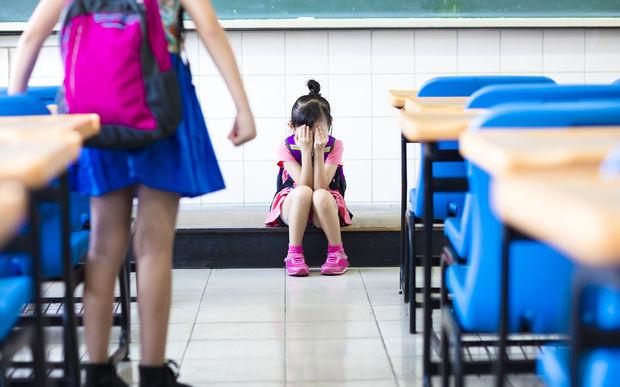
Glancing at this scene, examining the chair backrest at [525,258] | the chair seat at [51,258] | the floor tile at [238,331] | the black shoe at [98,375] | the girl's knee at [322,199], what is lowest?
the floor tile at [238,331]

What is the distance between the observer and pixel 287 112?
5.14 m

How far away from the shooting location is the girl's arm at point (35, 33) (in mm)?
2291

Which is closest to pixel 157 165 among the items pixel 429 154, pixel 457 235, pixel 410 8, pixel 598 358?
pixel 429 154

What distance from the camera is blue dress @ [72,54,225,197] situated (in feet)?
7.43

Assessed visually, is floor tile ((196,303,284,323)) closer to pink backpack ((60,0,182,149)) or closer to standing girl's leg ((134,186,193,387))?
standing girl's leg ((134,186,193,387))

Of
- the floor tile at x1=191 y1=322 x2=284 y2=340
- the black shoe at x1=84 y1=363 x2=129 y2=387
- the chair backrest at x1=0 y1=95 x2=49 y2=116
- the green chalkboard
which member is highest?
the green chalkboard

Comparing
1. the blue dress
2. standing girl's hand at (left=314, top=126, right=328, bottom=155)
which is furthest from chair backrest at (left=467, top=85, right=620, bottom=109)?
standing girl's hand at (left=314, top=126, right=328, bottom=155)

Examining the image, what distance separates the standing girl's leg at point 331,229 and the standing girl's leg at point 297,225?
0.05 meters

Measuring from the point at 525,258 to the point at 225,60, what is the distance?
0.91 m

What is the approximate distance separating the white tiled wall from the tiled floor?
3.11 feet

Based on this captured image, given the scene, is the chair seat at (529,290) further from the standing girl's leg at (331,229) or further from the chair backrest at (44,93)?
the standing girl's leg at (331,229)

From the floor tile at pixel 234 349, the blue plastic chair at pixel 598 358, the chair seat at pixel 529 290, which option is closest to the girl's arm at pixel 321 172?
the floor tile at pixel 234 349

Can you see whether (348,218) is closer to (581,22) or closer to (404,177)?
(404,177)

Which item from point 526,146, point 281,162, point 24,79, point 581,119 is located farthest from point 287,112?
point 526,146
